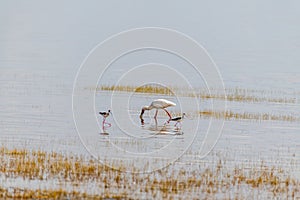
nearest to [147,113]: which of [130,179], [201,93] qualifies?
[201,93]

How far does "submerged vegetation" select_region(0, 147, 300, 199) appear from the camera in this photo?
18875 millimetres

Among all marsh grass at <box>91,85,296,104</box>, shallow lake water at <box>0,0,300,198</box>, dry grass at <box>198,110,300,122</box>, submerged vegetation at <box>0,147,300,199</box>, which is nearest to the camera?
submerged vegetation at <box>0,147,300,199</box>

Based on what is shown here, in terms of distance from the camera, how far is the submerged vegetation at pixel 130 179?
1888cm

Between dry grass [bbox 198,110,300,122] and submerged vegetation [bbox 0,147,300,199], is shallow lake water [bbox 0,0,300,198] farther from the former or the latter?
submerged vegetation [bbox 0,147,300,199]

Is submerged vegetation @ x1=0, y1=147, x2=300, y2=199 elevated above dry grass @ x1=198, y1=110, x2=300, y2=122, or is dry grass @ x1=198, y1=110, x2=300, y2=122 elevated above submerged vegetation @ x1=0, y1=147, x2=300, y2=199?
dry grass @ x1=198, y1=110, x2=300, y2=122

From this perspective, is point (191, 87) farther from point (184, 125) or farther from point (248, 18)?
point (248, 18)

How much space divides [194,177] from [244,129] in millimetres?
9428

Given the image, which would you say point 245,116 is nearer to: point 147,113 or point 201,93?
point 147,113

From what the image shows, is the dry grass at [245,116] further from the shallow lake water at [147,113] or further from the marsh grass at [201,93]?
the marsh grass at [201,93]

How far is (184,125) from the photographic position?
2977 cm

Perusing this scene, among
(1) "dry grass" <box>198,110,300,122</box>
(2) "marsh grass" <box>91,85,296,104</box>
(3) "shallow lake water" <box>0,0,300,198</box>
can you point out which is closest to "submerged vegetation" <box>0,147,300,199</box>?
(3) "shallow lake water" <box>0,0,300,198</box>

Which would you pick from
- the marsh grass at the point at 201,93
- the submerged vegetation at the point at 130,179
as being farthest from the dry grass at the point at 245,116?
the submerged vegetation at the point at 130,179

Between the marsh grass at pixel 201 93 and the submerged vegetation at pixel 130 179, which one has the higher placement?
the marsh grass at pixel 201 93

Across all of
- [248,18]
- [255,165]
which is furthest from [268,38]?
[255,165]
